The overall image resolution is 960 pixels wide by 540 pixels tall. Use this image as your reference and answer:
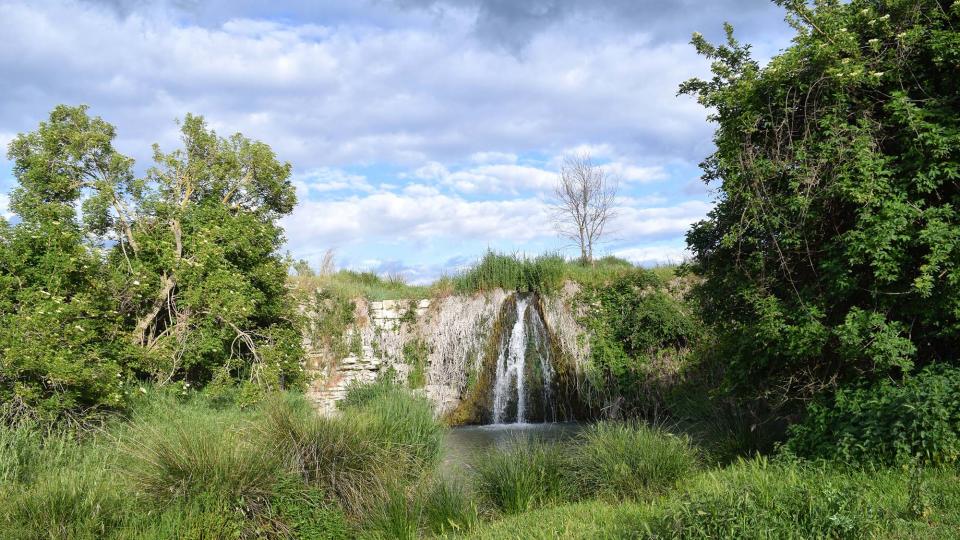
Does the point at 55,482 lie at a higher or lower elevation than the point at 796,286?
lower

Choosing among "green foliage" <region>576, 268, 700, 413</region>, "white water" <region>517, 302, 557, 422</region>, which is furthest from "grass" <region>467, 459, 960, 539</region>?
"white water" <region>517, 302, 557, 422</region>

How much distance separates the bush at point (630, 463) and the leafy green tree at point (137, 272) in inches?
258

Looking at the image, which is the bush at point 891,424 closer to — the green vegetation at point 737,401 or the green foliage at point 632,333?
the green vegetation at point 737,401

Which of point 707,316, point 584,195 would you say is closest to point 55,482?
point 707,316

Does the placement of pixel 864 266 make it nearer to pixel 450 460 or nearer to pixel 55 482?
pixel 450 460

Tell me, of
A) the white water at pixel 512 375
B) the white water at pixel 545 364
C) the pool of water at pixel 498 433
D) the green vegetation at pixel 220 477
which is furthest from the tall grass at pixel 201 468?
the white water at pixel 545 364

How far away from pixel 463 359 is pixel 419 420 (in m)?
7.13

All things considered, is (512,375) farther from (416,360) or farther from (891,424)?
(891,424)

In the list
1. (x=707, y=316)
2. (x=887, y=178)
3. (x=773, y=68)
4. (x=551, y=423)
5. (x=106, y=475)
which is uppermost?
(x=773, y=68)

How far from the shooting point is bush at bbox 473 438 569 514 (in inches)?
256

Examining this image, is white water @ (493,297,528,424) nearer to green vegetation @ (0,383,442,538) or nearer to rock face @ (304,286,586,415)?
rock face @ (304,286,586,415)

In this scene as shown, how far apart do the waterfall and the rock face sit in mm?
382

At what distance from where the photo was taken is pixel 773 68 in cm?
701

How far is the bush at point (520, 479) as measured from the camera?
6504 mm
